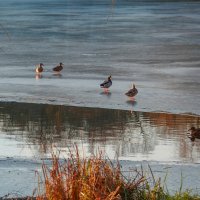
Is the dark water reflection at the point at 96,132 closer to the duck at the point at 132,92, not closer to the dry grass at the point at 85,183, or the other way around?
the duck at the point at 132,92

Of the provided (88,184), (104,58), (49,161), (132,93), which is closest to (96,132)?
(49,161)

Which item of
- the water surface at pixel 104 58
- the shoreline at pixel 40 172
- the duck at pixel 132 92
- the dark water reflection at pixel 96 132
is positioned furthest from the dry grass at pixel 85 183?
the duck at pixel 132 92

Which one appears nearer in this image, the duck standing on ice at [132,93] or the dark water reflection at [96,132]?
the dark water reflection at [96,132]

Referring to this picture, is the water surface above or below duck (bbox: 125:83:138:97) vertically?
above

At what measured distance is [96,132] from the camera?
38.4ft

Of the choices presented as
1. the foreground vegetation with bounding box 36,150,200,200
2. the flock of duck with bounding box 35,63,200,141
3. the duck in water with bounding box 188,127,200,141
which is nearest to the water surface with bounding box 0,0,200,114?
the flock of duck with bounding box 35,63,200,141

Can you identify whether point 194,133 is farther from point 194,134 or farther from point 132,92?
point 132,92

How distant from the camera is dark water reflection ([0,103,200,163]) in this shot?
10258mm

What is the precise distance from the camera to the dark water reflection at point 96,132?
10258mm

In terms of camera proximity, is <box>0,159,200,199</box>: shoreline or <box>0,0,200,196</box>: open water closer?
<box>0,159,200,199</box>: shoreline

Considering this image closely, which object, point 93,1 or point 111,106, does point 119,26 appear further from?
point 93,1

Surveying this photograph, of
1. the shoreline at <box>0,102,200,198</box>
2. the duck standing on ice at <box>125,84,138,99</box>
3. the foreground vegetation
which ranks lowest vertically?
the foreground vegetation

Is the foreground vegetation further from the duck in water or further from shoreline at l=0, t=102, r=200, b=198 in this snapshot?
the duck in water

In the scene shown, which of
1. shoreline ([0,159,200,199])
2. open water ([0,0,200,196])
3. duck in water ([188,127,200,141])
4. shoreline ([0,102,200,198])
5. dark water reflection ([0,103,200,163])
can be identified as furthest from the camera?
duck in water ([188,127,200,141])
